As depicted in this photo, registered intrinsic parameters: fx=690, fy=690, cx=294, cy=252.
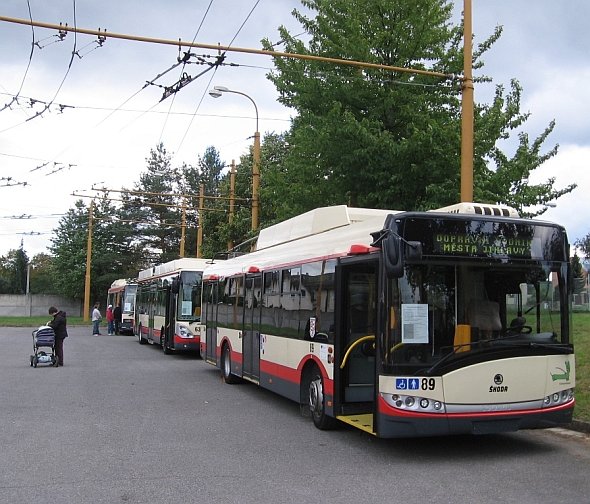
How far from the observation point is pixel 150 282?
2836 centimetres

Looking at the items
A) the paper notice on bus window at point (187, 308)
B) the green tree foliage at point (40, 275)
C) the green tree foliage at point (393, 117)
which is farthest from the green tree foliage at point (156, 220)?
the green tree foliage at point (393, 117)

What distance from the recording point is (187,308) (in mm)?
22547

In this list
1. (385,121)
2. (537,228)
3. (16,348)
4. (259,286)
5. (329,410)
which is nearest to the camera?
(537,228)

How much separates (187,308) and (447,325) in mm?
15650

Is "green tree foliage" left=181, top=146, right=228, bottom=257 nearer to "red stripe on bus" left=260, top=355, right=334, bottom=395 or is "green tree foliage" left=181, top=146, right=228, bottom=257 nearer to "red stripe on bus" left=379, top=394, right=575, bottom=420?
"red stripe on bus" left=260, top=355, right=334, bottom=395

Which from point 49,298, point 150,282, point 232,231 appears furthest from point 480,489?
point 49,298

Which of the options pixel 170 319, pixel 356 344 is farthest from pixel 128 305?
pixel 356 344

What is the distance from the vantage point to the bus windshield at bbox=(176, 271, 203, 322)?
73.9 feet

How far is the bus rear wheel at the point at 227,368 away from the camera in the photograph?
50.6ft

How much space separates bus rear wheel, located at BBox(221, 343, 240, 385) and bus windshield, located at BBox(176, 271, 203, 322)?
6630mm

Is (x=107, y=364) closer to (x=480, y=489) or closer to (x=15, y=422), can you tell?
(x=15, y=422)

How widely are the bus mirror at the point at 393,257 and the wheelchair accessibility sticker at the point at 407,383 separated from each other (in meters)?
1.16

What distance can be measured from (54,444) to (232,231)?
24.4 metres

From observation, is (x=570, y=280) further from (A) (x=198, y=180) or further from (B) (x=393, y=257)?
(A) (x=198, y=180)
